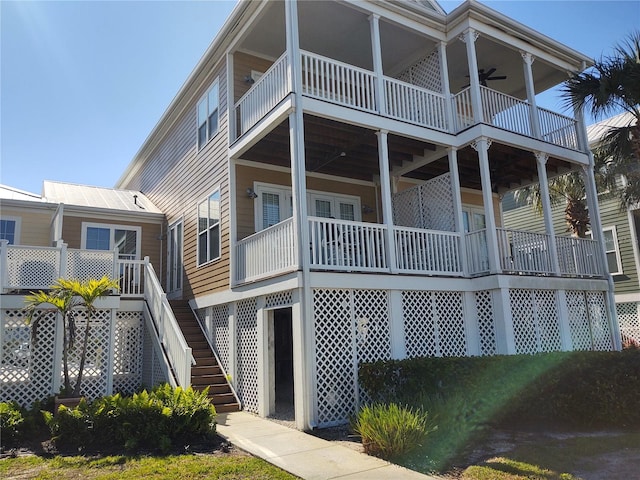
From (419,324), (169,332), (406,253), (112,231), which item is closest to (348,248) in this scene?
(406,253)

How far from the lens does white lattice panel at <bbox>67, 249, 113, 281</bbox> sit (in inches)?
442

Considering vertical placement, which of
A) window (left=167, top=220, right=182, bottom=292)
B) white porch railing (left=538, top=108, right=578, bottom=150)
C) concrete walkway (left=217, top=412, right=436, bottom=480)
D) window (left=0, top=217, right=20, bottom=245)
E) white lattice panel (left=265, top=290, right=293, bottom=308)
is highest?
white porch railing (left=538, top=108, right=578, bottom=150)

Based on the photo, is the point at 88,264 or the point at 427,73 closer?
the point at 88,264

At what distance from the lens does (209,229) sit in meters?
13.1

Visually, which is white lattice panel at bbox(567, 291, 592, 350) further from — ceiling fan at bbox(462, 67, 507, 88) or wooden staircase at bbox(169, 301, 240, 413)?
wooden staircase at bbox(169, 301, 240, 413)

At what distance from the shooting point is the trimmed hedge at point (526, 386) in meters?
7.86

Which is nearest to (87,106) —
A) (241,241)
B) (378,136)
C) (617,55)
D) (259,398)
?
(241,241)

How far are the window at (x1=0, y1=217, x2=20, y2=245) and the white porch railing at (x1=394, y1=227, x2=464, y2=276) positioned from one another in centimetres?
1160

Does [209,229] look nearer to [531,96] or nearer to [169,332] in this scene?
[169,332]

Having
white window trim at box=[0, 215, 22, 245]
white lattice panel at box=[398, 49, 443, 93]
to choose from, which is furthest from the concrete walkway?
white window trim at box=[0, 215, 22, 245]

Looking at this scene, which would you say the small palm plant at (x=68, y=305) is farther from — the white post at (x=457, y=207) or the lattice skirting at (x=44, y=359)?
the white post at (x=457, y=207)

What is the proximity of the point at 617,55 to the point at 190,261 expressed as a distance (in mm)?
12133

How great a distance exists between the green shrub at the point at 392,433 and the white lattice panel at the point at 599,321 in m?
7.56

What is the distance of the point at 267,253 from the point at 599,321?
8666mm
